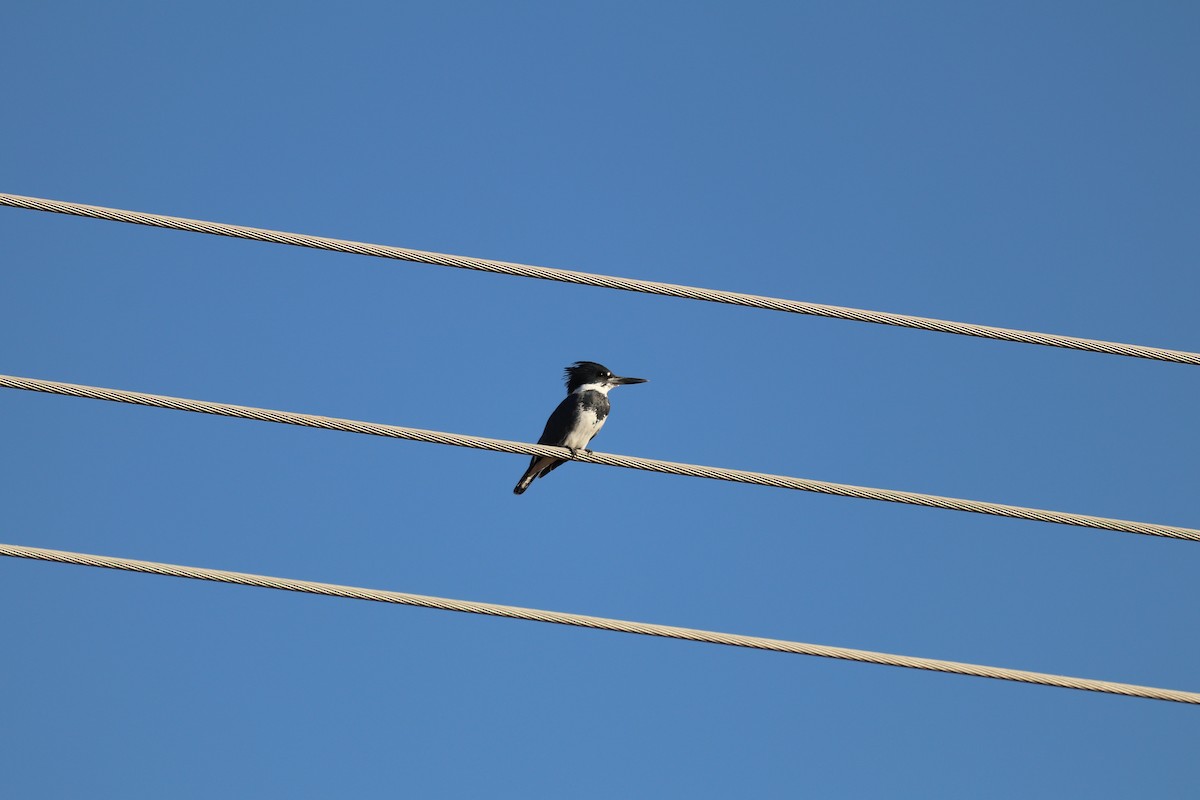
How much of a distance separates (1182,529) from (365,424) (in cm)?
294

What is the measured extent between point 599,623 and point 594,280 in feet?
4.17

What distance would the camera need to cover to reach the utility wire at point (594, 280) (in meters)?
4.78

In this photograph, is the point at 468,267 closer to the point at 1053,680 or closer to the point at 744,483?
the point at 744,483

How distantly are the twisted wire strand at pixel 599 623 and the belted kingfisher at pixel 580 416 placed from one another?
14.2 feet

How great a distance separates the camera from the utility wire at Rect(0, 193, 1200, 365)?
4.78 metres

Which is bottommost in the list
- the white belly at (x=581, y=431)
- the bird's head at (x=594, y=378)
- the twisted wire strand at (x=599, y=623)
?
the twisted wire strand at (x=599, y=623)

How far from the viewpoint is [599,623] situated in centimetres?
460

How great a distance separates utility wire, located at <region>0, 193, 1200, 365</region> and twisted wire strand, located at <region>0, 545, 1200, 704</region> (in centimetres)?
121

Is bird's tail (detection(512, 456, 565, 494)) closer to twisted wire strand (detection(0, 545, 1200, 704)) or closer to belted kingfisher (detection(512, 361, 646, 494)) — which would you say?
belted kingfisher (detection(512, 361, 646, 494))

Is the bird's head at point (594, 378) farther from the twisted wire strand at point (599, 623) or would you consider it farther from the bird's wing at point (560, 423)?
the twisted wire strand at point (599, 623)

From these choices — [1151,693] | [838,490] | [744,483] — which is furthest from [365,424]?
[1151,693]

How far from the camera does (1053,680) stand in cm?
453

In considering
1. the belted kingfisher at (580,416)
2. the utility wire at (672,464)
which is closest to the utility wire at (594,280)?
the utility wire at (672,464)

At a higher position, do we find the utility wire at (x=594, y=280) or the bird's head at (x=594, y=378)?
the bird's head at (x=594, y=378)
